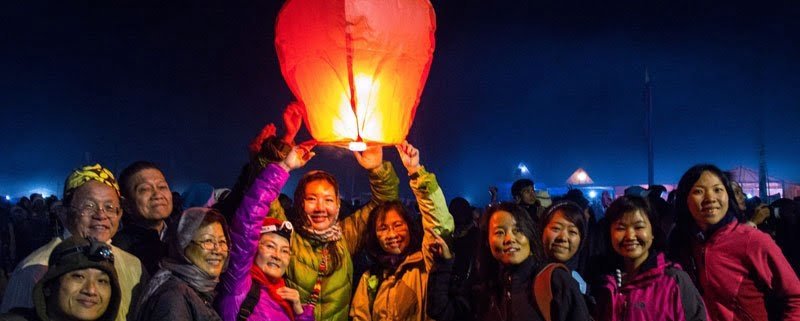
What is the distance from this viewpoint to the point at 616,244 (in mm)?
3725

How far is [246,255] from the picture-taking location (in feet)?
12.4

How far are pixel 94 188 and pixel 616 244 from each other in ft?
10.8

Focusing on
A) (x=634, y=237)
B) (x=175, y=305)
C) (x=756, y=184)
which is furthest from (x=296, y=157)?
(x=756, y=184)

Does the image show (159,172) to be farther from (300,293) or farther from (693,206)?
(693,206)

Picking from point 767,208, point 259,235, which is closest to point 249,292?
point 259,235

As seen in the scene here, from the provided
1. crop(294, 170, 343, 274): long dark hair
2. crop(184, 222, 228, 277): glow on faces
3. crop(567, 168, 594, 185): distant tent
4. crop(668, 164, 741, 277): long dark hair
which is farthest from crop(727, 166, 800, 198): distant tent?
crop(184, 222, 228, 277): glow on faces

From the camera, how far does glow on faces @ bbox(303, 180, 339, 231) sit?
4.37 meters

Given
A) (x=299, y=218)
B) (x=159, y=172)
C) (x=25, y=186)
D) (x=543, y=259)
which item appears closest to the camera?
(x=543, y=259)

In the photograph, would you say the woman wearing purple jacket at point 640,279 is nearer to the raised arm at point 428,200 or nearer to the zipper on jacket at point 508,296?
the zipper on jacket at point 508,296

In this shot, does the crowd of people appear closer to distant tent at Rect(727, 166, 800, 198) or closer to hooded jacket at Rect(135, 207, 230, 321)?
hooded jacket at Rect(135, 207, 230, 321)

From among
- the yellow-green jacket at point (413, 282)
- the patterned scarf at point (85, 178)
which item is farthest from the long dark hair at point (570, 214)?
the patterned scarf at point (85, 178)

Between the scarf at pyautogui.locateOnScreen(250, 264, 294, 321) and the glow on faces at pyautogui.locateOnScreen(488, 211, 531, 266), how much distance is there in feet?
4.92

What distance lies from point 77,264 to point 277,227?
4.72ft

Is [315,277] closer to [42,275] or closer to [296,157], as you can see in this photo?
[296,157]
